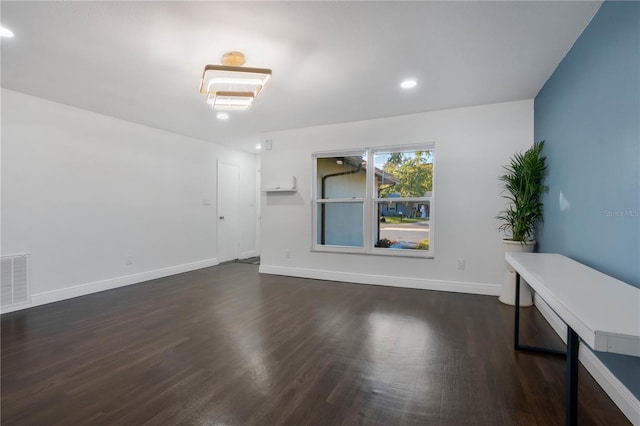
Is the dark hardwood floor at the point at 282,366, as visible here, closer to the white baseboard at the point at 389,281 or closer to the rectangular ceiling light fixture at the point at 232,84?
the white baseboard at the point at 389,281

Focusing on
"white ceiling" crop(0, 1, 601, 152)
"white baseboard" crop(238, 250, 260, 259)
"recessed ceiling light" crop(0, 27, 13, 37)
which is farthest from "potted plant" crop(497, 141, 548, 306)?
"white baseboard" crop(238, 250, 260, 259)

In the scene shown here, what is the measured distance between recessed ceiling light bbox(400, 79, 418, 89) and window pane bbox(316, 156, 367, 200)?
1517 mm

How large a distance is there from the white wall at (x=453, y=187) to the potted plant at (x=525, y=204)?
265 millimetres

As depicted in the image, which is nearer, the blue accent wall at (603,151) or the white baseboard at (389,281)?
the blue accent wall at (603,151)

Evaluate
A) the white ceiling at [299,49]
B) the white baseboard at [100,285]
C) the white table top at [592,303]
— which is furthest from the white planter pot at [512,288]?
the white baseboard at [100,285]

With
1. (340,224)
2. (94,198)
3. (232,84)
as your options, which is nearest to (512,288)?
(340,224)

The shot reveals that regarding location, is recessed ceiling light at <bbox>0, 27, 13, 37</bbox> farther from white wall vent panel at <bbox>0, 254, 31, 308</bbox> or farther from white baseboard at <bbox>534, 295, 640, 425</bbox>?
white baseboard at <bbox>534, 295, 640, 425</bbox>

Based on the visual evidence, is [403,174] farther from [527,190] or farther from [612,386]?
[612,386]

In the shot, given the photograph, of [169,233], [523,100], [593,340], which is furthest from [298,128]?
[593,340]

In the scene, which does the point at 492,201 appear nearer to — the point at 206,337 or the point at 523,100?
the point at 523,100

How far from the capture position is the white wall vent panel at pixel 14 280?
3.13 m

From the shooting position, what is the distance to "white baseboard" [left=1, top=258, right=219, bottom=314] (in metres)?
3.41

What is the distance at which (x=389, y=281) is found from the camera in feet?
14.1

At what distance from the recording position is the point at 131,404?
1.69 meters
